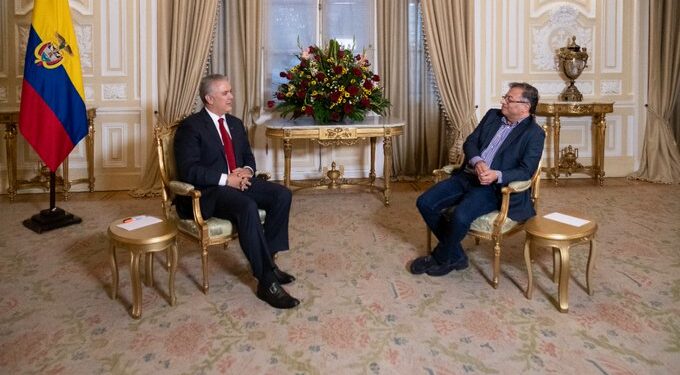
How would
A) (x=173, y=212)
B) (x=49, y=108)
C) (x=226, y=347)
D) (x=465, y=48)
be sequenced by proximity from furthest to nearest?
(x=465, y=48), (x=49, y=108), (x=173, y=212), (x=226, y=347)

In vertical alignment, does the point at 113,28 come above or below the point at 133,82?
above

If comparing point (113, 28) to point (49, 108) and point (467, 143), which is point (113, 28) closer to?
point (49, 108)

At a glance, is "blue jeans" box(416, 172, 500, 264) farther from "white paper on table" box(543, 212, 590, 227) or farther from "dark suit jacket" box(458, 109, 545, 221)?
"white paper on table" box(543, 212, 590, 227)

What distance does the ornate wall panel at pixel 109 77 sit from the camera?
6102 millimetres

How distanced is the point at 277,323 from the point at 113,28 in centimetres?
442

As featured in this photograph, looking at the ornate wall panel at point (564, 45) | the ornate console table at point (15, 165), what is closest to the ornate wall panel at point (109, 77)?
the ornate console table at point (15, 165)

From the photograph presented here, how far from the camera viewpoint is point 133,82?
6312mm

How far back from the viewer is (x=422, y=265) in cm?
374

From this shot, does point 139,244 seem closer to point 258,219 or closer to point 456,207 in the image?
point 258,219

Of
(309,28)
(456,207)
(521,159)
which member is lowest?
(456,207)

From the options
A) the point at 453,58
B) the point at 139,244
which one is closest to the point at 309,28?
the point at 453,58

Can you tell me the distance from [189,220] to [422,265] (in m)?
1.44

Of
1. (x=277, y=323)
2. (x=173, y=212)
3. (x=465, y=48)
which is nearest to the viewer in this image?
(x=277, y=323)

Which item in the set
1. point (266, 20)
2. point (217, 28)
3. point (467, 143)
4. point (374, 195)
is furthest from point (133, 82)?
point (467, 143)
